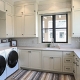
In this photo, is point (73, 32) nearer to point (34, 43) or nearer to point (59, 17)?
point (59, 17)

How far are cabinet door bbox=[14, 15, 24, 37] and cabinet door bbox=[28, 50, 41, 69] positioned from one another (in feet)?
2.96

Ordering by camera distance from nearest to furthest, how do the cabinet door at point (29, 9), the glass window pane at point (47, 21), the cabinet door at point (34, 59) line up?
the cabinet door at point (34, 59) → the cabinet door at point (29, 9) → the glass window pane at point (47, 21)

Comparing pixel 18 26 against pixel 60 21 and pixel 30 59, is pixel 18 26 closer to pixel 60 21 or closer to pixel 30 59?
pixel 30 59

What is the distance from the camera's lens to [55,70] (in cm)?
336

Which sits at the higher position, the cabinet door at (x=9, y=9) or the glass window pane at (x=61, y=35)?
the cabinet door at (x=9, y=9)

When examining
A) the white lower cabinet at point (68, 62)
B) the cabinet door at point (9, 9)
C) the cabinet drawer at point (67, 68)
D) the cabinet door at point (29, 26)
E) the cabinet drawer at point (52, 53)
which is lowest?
the cabinet drawer at point (67, 68)

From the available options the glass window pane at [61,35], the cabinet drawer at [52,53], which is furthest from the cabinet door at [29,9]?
the cabinet drawer at [52,53]

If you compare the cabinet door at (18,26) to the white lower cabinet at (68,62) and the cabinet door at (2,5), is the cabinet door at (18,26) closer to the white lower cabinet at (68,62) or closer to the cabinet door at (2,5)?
the cabinet door at (2,5)

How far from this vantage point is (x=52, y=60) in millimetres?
3369

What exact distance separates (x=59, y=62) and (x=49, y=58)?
1.19ft

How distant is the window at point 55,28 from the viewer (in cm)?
388

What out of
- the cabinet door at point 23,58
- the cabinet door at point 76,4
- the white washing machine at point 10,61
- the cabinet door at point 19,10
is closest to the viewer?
the white washing machine at point 10,61

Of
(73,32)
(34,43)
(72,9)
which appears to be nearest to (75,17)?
(72,9)

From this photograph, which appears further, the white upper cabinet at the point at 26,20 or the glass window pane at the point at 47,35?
the glass window pane at the point at 47,35
